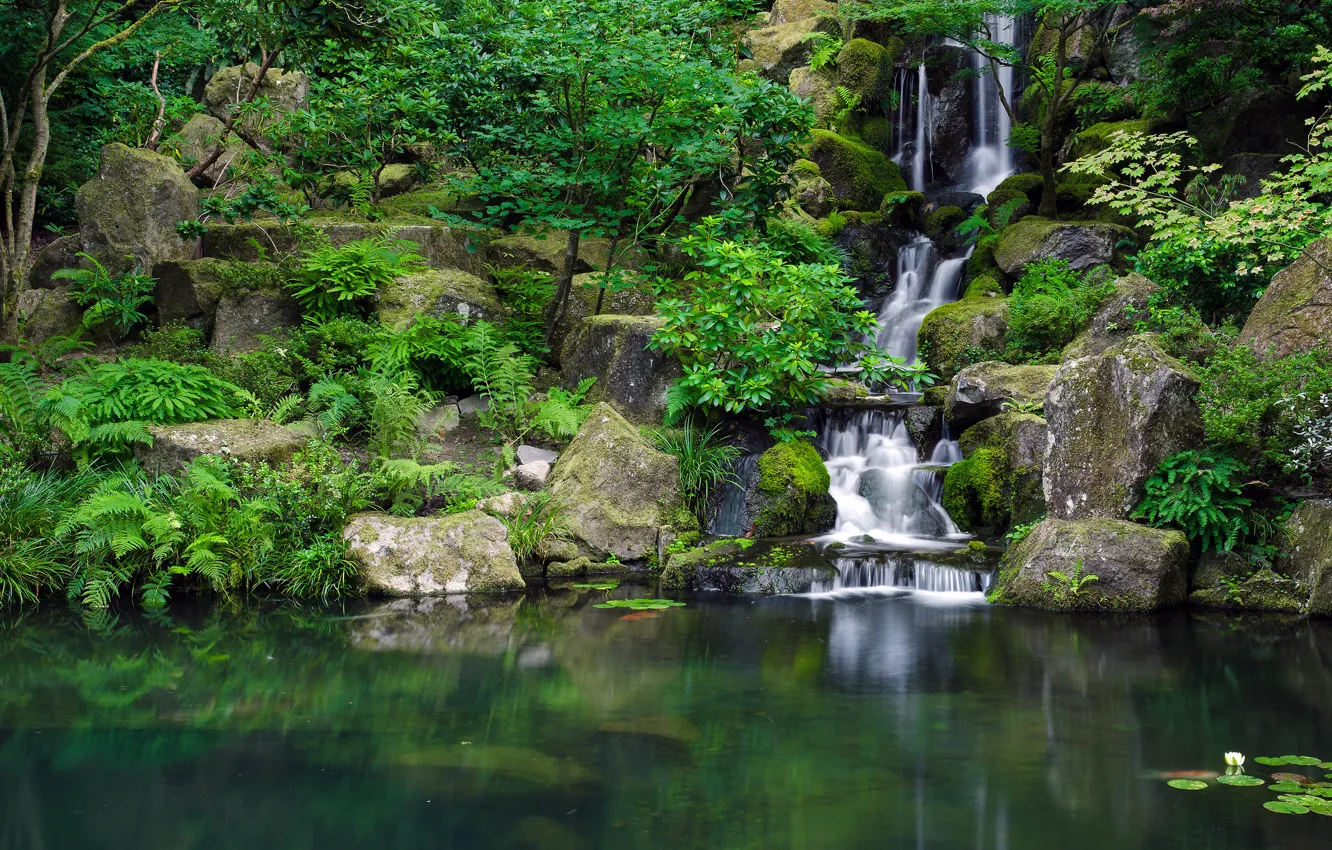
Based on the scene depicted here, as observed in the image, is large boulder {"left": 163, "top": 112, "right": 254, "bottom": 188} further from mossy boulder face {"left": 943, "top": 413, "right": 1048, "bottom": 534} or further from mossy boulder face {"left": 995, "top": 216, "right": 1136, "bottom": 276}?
mossy boulder face {"left": 995, "top": 216, "right": 1136, "bottom": 276}

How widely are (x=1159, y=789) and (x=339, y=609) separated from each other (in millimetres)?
6476

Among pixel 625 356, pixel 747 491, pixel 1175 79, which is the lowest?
pixel 747 491

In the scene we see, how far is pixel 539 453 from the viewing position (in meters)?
11.4

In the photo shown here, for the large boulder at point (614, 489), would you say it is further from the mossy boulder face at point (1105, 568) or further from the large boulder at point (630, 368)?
the mossy boulder face at point (1105, 568)

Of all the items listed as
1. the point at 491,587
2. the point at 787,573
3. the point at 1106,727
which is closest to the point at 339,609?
the point at 491,587

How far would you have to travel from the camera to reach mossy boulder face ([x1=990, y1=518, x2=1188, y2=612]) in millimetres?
8328

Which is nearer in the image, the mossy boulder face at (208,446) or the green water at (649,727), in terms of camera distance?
the green water at (649,727)

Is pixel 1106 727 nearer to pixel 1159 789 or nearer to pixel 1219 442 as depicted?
pixel 1159 789

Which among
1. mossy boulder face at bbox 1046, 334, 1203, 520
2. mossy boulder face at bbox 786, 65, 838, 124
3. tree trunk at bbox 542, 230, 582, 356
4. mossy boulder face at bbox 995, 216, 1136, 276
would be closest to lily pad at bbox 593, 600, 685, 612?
mossy boulder face at bbox 1046, 334, 1203, 520

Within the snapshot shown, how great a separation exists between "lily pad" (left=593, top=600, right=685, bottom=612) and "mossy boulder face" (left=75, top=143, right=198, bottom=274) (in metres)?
8.95

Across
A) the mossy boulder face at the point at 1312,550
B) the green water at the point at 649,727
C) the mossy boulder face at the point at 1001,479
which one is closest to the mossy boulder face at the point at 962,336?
the mossy boulder face at the point at 1001,479

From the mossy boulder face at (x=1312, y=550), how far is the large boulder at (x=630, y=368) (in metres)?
6.44

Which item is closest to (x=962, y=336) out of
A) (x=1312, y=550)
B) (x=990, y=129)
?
(x=1312, y=550)

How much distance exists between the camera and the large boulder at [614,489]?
10.2 m
